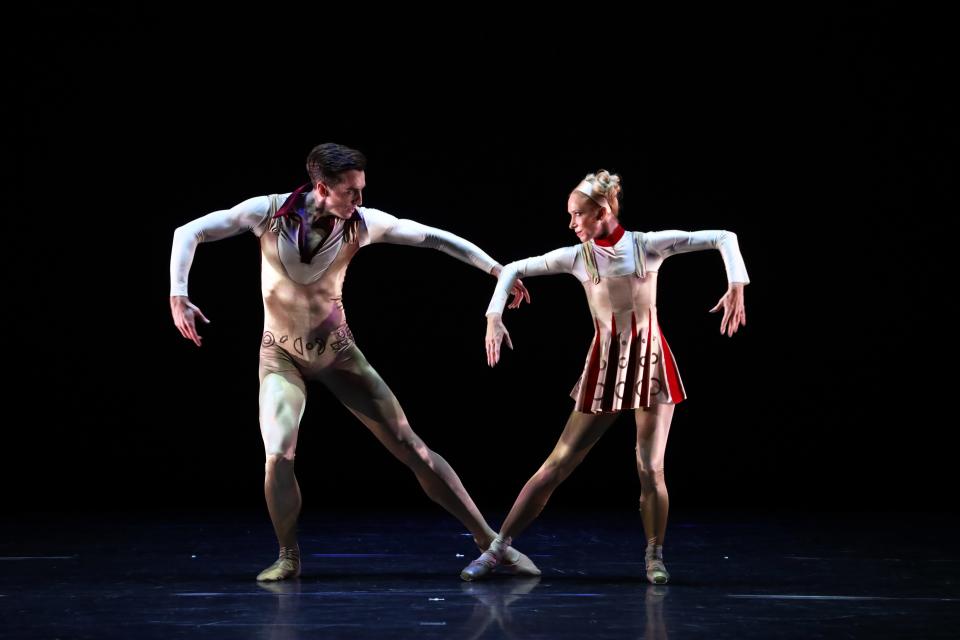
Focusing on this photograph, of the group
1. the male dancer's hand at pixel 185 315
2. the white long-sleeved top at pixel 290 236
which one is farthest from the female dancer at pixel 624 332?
the male dancer's hand at pixel 185 315

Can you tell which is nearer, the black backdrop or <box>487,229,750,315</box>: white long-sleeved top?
<box>487,229,750,315</box>: white long-sleeved top

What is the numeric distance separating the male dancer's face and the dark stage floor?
50.0 inches

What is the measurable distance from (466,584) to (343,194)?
1390mm

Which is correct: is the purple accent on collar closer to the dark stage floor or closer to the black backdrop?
the dark stage floor

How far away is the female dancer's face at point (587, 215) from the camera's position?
14.0 ft

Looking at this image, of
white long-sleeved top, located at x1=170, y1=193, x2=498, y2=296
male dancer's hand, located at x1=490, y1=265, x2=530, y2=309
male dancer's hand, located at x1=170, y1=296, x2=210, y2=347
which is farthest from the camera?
male dancer's hand, located at x1=490, y1=265, x2=530, y2=309

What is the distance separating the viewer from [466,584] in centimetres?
418

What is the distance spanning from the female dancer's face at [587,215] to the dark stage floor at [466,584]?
1201 millimetres

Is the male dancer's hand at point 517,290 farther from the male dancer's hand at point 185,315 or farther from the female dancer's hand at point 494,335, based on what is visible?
the male dancer's hand at point 185,315

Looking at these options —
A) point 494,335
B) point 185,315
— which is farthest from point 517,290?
point 185,315

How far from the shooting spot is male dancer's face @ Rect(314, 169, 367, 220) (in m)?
4.22

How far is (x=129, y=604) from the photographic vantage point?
3.75 metres

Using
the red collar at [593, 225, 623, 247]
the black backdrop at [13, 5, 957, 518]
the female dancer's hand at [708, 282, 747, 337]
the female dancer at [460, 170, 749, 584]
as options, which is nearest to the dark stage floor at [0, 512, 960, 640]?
the female dancer at [460, 170, 749, 584]

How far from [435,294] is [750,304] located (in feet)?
5.58
